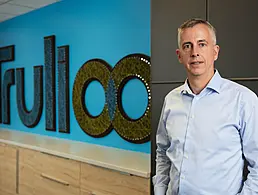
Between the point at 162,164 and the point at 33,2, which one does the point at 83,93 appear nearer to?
the point at 33,2

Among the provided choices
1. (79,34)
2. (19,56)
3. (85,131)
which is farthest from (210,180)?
(19,56)

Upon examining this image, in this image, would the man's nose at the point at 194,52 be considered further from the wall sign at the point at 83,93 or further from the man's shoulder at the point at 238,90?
the wall sign at the point at 83,93

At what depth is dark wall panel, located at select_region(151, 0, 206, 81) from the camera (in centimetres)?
204

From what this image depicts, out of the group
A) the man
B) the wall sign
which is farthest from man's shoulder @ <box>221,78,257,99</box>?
the wall sign

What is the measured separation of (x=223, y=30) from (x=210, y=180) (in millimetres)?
833

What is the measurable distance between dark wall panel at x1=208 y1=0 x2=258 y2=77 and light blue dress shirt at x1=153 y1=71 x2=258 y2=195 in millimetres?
289

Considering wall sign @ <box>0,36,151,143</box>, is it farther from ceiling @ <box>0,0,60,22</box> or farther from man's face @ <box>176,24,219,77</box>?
man's face @ <box>176,24,219,77</box>

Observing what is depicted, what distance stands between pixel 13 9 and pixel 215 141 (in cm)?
367

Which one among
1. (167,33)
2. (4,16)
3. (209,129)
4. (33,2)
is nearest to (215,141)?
(209,129)

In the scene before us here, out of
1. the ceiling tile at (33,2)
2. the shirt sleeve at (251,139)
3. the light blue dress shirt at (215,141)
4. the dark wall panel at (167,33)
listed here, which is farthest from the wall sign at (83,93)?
the shirt sleeve at (251,139)

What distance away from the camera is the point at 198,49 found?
4.76 feet

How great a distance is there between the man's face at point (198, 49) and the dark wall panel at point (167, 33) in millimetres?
535

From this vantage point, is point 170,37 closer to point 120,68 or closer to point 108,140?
point 120,68

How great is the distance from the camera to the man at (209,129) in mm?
1415
